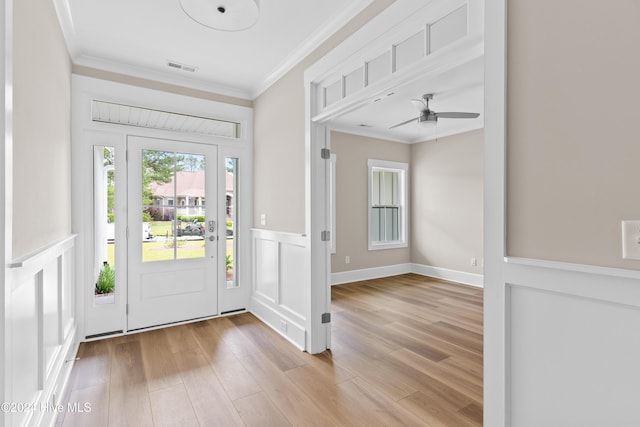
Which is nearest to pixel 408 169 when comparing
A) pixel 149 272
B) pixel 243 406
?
pixel 149 272

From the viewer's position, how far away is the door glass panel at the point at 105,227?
10.6 feet

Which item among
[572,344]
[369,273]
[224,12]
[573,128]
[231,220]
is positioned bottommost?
[369,273]

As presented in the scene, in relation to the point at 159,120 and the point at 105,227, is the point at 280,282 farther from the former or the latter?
the point at 159,120

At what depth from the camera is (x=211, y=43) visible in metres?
2.86

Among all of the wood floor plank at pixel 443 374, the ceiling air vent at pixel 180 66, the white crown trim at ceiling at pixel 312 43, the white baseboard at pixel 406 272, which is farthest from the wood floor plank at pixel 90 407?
the white baseboard at pixel 406 272

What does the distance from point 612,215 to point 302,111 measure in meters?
2.47

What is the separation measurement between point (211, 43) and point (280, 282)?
2.40m

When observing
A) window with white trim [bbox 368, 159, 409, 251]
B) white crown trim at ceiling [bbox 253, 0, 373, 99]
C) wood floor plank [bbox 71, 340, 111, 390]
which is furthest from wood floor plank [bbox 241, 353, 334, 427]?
window with white trim [bbox 368, 159, 409, 251]

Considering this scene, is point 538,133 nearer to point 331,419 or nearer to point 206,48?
point 331,419

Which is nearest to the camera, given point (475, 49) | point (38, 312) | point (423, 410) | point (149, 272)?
point (475, 49)

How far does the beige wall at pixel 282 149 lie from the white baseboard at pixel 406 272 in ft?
7.61

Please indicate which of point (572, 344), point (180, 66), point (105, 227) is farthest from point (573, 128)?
point (105, 227)

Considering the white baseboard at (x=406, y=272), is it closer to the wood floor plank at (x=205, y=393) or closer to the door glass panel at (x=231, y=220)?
the door glass panel at (x=231, y=220)

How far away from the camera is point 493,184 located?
4.63 ft
